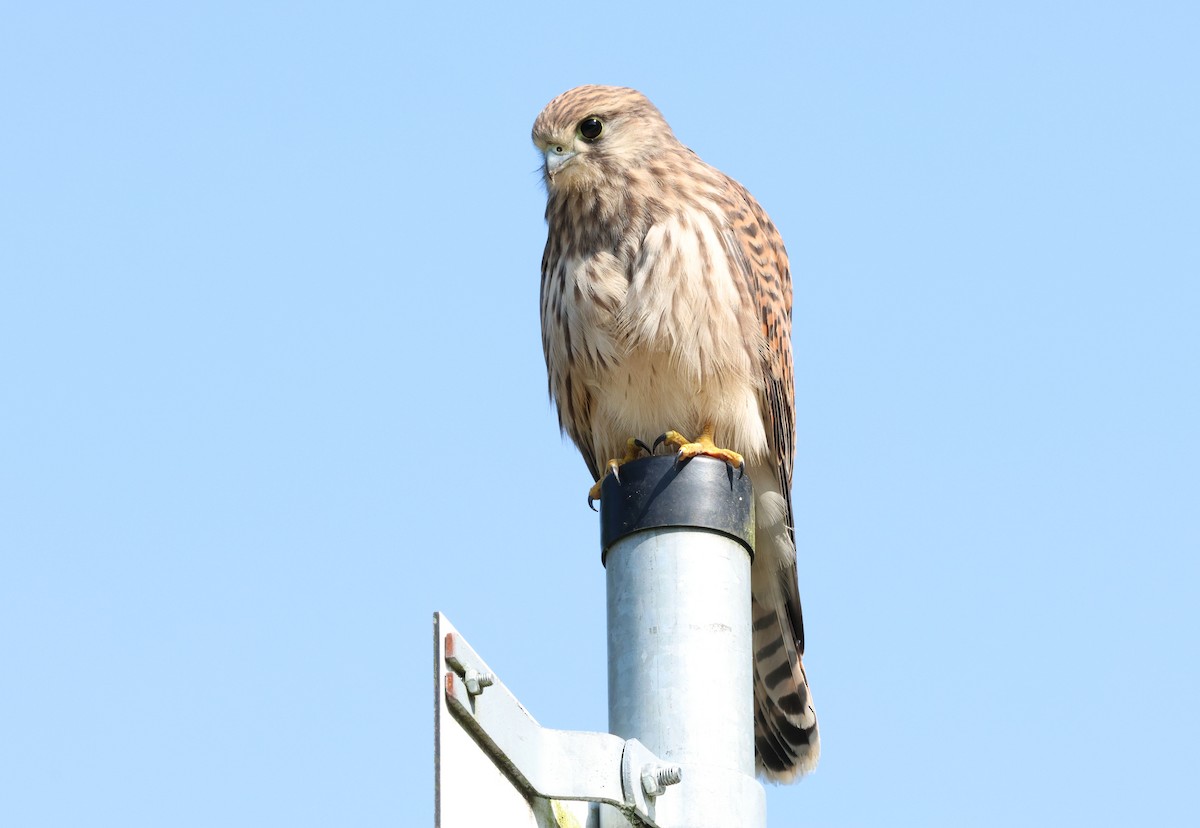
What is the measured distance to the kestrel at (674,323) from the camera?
532 cm

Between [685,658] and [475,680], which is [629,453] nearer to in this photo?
[685,658]

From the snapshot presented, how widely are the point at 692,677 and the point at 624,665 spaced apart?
0.11 meters

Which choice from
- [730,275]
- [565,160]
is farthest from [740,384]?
[565,160]

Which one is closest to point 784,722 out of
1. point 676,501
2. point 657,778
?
point 676,501

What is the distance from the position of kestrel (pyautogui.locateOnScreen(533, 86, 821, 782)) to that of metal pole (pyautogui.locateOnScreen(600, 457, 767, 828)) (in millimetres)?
2307

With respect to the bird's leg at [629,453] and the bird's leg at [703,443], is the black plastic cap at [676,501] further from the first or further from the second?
the bird's leg at [629,453]

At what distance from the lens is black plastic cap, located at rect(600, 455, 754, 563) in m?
2.66

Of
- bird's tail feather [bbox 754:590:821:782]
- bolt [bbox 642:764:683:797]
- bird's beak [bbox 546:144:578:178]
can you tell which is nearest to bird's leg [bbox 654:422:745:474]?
bird's tail feather [bbox 754:590:821:782]

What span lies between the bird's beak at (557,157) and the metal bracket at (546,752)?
12.3 feet

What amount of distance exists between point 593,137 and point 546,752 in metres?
3.94

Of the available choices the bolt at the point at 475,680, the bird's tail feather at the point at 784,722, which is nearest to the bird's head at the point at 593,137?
the bird's tail feather at the point at 784,722

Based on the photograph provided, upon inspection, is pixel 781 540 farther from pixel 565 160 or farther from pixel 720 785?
pixel 720 785

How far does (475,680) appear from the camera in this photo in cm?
189

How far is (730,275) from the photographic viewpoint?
5473mm
